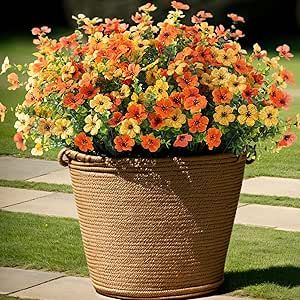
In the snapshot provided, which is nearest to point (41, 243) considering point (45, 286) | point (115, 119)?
point (45, 286)

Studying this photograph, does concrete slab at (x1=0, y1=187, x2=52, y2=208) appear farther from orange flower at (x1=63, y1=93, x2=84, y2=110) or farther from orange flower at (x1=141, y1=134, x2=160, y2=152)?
orange flower at (x1=141, y1=134, x2=160, y2=152)

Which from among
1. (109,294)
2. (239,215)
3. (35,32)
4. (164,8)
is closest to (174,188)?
(109,294)

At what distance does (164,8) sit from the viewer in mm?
19453

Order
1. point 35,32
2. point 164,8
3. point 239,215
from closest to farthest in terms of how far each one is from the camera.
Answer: point 35,32 < point 239,215 < point 164,8

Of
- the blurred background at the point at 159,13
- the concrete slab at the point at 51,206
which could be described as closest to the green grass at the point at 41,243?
the concrete slab at the point at 51,206

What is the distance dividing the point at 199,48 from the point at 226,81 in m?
0.24

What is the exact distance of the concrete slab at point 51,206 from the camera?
26.1ft

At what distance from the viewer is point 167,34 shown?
591cm

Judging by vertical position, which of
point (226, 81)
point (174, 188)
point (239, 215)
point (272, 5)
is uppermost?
point (226, 81)

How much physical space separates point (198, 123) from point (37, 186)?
10.7 ft

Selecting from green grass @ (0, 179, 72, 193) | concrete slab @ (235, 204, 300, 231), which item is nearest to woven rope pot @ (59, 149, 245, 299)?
concrete slab @ (235, 204, 300, 231)

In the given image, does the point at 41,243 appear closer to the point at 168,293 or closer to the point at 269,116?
the point at 168,293

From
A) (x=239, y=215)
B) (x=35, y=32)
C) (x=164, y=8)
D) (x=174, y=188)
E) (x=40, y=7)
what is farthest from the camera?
(x=40, y=7)

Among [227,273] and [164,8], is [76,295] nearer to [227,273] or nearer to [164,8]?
[227,273]
